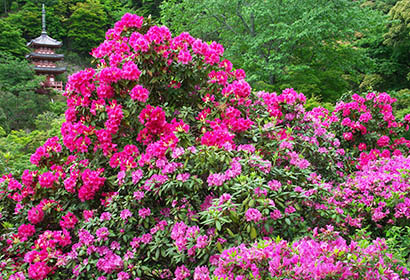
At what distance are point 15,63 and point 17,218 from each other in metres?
18.9

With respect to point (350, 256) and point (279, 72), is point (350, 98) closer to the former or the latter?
Result: point (350, 256)

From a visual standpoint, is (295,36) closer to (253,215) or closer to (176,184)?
(176,184)

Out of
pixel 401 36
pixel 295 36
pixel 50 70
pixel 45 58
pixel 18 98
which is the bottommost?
pixel 50 70

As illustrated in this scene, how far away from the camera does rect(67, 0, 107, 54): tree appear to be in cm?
2877

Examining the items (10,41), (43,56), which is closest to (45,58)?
(43,56)

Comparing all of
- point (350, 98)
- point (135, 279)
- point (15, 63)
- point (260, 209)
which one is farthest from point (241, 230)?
point (15, 63)

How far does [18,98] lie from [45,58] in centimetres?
1027

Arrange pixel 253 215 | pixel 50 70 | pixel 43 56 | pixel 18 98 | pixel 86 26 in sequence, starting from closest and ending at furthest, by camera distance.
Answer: pixel 253 215
pixel 18 98
pixel 50 70
pixel 43 56
pixel 86 26

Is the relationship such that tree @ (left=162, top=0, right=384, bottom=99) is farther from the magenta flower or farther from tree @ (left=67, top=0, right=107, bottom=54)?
tree @ (left=67, top=0, right=107, bottom=54)

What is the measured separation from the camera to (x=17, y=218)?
7.80 feet

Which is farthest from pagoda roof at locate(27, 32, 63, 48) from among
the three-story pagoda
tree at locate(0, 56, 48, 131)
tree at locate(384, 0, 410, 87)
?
tree at locate(384, 0, 410, 87)

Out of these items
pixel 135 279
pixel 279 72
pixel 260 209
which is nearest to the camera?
pixel 260 209

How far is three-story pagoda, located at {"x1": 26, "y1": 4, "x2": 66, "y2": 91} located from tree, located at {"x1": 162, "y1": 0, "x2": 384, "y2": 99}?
1553 centimetres

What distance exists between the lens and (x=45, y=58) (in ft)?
81.2
